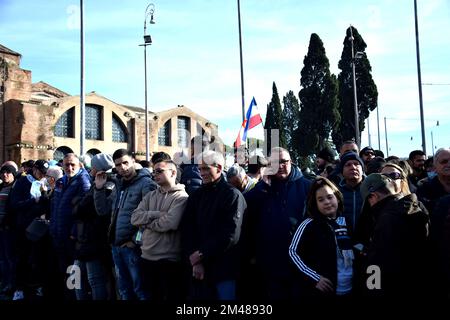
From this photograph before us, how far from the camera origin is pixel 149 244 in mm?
4883

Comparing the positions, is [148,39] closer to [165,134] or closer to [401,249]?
[401,249]

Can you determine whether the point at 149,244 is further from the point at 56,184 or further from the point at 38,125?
the point at 38,125

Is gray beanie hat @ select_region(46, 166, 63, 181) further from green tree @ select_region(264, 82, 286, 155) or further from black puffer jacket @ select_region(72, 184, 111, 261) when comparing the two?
green tree @ select_region(264, 82, 286, 155)

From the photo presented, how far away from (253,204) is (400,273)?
1800 millimetres

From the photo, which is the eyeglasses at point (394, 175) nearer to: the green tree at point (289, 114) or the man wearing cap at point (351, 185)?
the man wearing cap at point (351, 185)

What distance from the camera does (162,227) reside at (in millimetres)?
4750

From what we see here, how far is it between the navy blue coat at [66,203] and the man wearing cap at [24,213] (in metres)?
0.89

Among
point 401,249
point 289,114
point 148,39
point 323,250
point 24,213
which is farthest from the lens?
point 289,114

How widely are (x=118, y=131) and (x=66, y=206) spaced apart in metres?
44.7

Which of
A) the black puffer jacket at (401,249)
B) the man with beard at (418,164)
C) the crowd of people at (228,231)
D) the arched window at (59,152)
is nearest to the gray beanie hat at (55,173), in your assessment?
the crowd of people at (228,231)

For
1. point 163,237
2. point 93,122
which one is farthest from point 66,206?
point 93,122

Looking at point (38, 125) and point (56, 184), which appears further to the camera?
point (38, 125)

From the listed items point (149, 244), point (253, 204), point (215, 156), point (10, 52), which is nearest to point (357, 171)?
point (253, 204)

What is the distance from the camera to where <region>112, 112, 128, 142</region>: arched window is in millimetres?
48878
